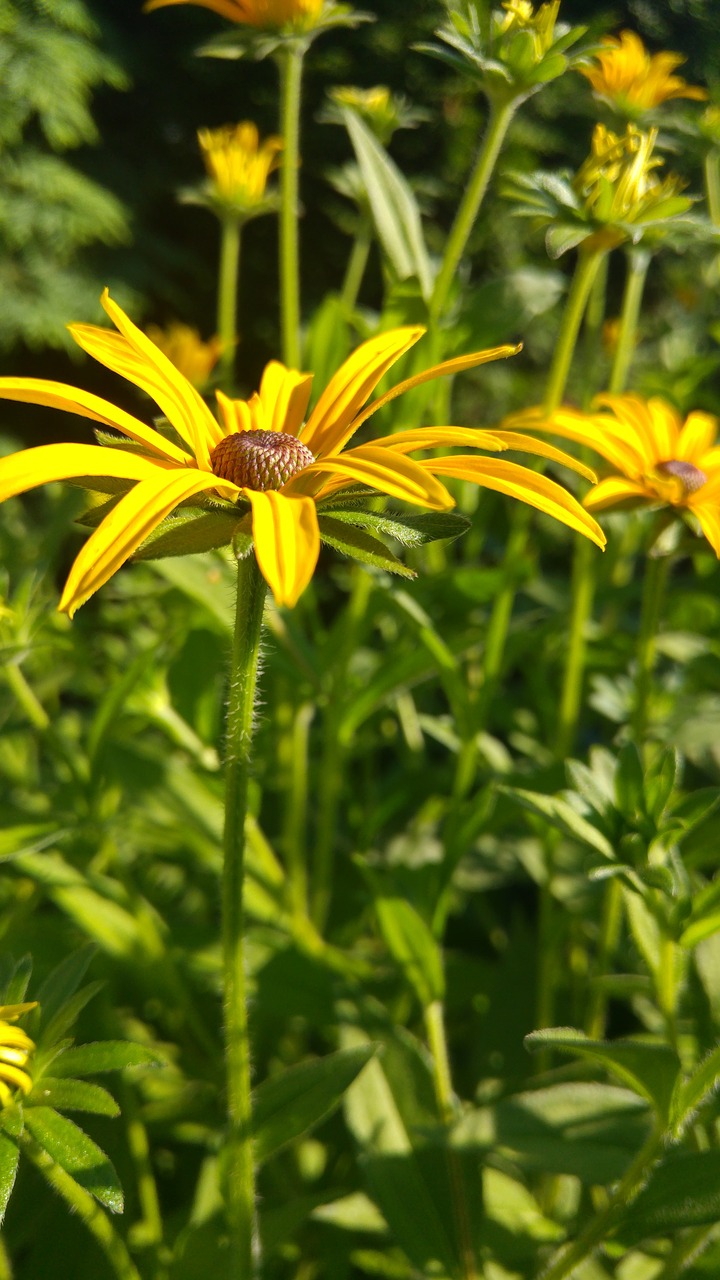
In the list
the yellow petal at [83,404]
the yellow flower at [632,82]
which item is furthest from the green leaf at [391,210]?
the yellow petal at [83,404]

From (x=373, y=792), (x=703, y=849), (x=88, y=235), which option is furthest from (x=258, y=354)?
(x=703, y=849)

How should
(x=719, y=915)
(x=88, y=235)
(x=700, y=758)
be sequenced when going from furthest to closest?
(x=88, y=235) → (x=700, y=758) → (x=719, y=915)

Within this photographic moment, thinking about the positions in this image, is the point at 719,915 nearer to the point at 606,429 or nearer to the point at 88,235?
the point at 606,429

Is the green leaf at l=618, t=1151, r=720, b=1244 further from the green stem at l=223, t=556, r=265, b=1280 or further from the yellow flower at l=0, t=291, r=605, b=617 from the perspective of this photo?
the yellow flower at l=0, t=291, r=605, b=617

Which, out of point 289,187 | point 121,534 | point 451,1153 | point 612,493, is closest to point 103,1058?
point 121,534

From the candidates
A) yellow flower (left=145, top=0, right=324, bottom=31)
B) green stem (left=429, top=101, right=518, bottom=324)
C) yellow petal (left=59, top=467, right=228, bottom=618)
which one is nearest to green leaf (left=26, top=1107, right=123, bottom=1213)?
yellow petal (left=59, top=467, right=228, bottom=618)

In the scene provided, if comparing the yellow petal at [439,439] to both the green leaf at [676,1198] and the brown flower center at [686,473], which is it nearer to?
the brown flower center at [686,473]
